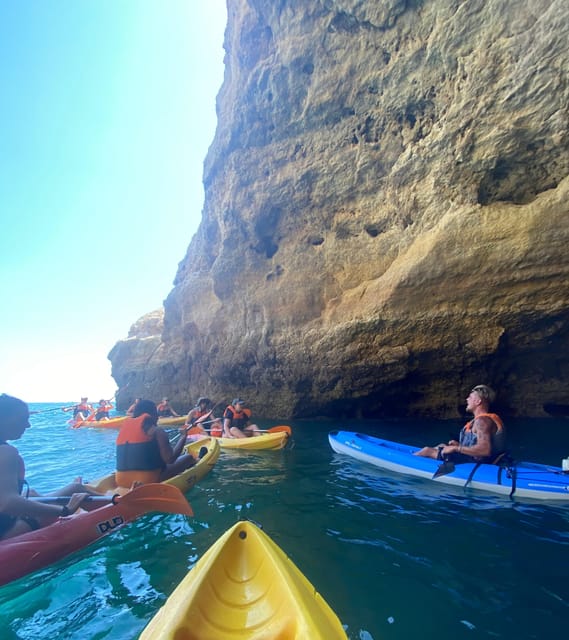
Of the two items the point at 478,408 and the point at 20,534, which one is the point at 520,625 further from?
the point at 20,534

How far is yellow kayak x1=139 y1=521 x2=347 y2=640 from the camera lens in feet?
7.22

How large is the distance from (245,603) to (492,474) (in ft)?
16.2

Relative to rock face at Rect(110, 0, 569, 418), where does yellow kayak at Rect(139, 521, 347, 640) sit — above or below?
below

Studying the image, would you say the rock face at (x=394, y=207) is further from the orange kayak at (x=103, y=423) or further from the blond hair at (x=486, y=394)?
the orange kayak at (x=103, y=423)

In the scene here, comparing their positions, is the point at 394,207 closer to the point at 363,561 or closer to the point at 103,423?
the point at 363,561

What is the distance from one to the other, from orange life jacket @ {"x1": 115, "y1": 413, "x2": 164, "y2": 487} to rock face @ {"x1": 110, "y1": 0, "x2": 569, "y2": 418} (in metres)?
7.52

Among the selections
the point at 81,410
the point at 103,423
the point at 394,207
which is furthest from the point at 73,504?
the point at 81,410

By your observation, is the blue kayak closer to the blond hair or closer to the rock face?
the blond hair

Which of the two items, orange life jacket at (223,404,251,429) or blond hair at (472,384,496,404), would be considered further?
orange life jacket at (223,404,251,429)

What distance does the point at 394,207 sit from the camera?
36.7 ft

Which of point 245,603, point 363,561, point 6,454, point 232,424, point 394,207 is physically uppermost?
point 394,207

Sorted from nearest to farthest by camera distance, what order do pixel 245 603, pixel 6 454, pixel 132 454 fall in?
pixel 245 603, pixel 6 454, pixel 132 454

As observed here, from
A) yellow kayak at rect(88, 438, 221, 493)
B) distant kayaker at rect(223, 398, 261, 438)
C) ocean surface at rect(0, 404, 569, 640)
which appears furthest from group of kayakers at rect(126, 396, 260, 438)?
ocean surface at rect(0, 404, 569, 640)

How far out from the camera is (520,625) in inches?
110
